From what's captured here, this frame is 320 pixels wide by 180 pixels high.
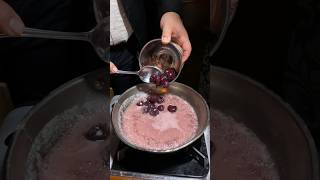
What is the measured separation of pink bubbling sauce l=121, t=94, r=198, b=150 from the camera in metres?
0.79

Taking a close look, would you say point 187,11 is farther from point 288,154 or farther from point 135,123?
point 288,154

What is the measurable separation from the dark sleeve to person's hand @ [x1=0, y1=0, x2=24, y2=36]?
309 millimetres

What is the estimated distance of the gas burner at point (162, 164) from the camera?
82 cm

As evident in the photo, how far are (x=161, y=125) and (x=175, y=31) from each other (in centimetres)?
21

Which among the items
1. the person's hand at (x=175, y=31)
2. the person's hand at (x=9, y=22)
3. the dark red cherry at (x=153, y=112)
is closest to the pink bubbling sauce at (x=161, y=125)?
the dark red cherry at (x=153, y=112)

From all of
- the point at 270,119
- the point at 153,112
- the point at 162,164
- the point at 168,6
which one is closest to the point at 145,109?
the point at 153,112

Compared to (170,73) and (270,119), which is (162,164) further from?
(270,119)

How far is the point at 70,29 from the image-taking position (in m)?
0.70

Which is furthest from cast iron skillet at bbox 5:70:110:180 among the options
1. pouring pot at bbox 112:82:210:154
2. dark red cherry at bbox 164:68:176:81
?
dark red cherry at bbox 164:68:176:81

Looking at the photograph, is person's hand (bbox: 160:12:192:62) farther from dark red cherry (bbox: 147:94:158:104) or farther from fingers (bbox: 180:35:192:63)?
dark red cherry (bbox: 147:94:158:104)

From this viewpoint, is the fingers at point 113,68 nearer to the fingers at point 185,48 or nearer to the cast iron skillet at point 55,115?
the cast iron skillet at point 55,115

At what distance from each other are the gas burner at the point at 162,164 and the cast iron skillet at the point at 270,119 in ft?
0.51

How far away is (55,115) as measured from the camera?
0.88 m

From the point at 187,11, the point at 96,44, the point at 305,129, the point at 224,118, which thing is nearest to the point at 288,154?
the point at 305,129
